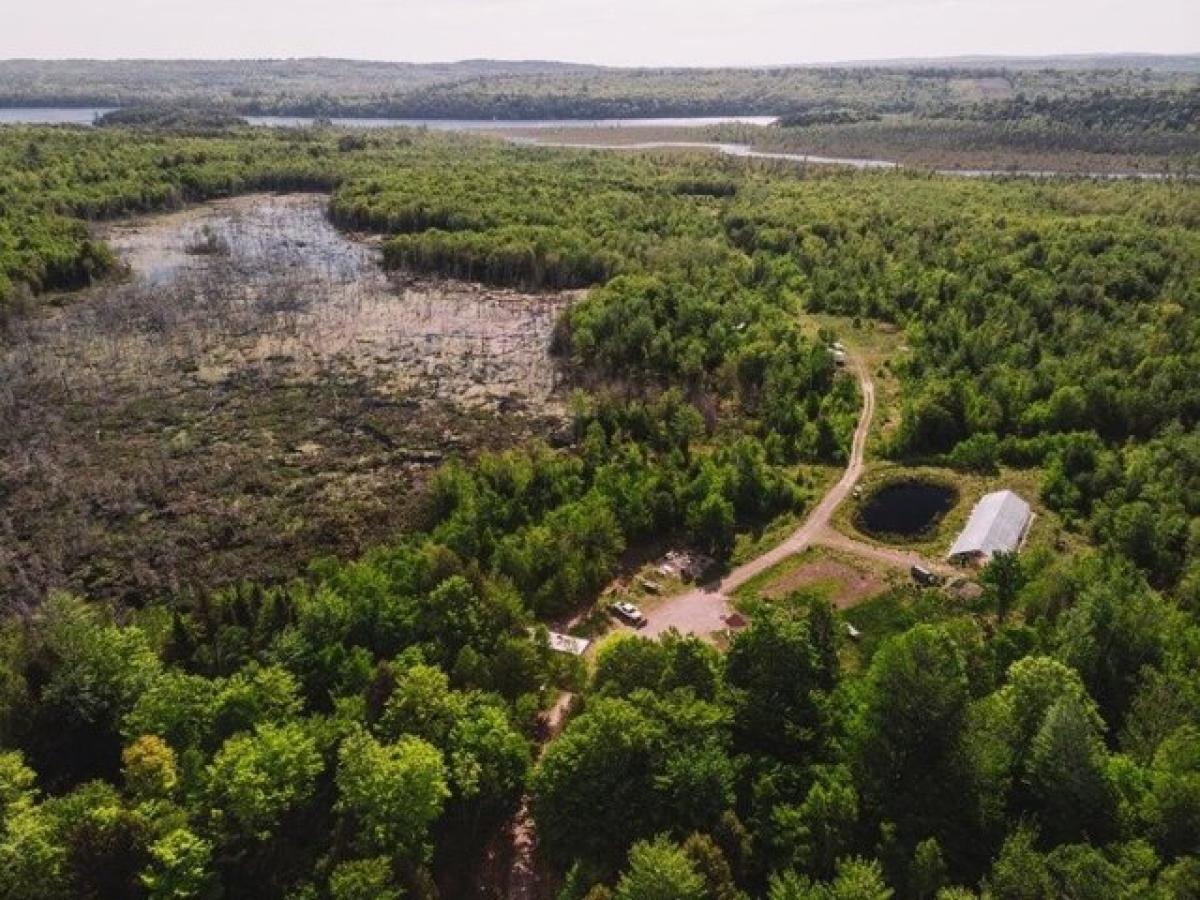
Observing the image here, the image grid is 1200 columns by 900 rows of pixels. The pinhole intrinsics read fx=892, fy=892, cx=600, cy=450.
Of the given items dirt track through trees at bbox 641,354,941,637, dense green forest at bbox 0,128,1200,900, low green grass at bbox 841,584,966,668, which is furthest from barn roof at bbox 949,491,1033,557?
low green grass at bbox 841,584,966,668

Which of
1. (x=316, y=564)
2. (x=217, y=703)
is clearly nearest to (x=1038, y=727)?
(x=217, y=703)

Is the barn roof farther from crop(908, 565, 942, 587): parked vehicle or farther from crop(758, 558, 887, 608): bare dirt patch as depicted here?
crop(758, 558, 887, 608): bare dirt patch

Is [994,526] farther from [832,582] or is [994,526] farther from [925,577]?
[832,582]

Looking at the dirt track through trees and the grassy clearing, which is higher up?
the grassy clearing

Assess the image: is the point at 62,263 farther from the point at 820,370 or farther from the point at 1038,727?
the point at 1038,727

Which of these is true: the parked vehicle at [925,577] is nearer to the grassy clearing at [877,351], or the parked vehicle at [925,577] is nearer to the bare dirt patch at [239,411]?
the grassy clearing at [877,351]

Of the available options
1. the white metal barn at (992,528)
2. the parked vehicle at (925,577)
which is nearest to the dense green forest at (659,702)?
the parked vehicle at (925,577)
